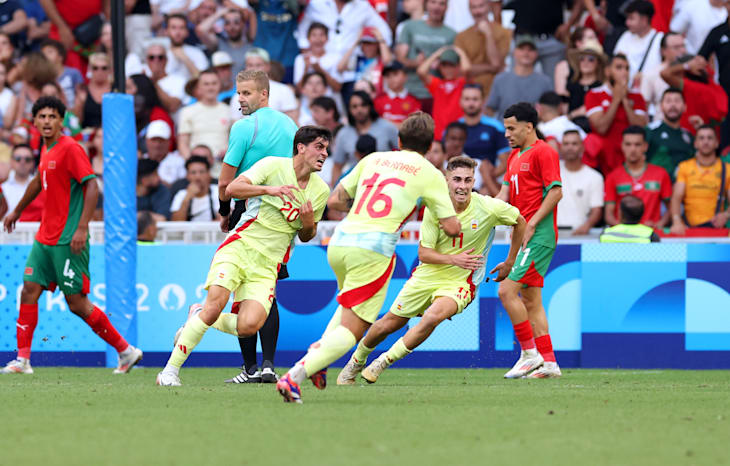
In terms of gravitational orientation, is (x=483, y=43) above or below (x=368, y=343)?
above

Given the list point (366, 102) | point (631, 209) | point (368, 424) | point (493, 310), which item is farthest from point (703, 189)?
point (368, 424)

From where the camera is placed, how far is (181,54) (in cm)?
1736

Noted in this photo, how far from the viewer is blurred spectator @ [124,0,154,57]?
58.7 ft

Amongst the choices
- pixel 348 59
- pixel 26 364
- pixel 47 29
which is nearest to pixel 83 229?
pixel 26 364

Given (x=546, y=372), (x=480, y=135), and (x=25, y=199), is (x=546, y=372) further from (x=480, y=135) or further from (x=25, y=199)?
(x=480, y=135)

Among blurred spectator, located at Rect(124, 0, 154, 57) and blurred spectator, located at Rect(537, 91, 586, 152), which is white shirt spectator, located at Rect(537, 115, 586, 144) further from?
blurred spectator, located at Rect(124, 0, 154, 57)

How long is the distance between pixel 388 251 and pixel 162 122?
9.14 m

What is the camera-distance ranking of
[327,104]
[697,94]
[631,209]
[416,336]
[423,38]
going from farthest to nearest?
[423,38], [327,104], [697,94], [631,209], [416,336]

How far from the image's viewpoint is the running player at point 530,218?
10.4 meters

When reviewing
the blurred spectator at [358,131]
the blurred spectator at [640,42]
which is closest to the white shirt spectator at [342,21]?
the blurred spectator at [358,131]

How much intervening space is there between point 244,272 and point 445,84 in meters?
7.75

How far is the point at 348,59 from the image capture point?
671 inches

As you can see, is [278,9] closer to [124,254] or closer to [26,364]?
[124,254]

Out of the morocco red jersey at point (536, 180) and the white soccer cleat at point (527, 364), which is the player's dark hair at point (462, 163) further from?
the white soccer cleat at point (527, 364)
